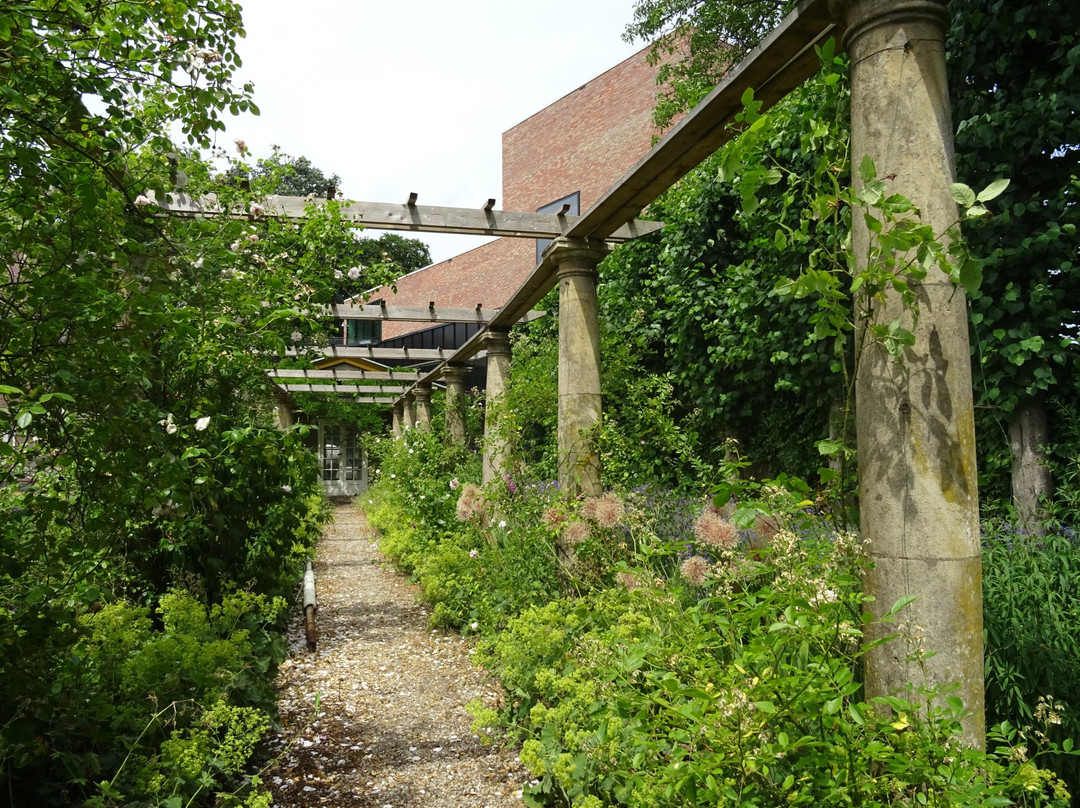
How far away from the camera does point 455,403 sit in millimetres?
10859

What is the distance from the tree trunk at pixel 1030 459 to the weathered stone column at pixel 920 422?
8.61ft

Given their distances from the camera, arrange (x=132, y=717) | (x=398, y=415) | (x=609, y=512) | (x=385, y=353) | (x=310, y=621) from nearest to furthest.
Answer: (x=132, y=717) < (x=609, y=512) < (x=310, y=621) < (x=385, y=353) < (x=398, y=415)

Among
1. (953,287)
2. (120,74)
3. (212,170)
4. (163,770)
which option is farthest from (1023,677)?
(212,170)

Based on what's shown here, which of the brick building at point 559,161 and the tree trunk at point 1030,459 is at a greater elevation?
the brick building at point 559,161

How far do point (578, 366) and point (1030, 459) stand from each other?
2730mm

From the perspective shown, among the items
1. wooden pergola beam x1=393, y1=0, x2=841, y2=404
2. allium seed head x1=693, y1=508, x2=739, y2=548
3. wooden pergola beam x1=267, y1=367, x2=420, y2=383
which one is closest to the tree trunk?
allium seed head x1=693, y1=508, x2=739, y2=548

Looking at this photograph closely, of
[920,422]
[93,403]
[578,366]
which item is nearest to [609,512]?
[578,366]

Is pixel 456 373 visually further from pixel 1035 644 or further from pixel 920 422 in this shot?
pixel 920 422

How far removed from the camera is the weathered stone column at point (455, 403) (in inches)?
423

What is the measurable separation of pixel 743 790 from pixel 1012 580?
159 cm

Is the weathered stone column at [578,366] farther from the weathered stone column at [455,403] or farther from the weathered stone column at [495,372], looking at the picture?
the weathered stone column at [455,403]

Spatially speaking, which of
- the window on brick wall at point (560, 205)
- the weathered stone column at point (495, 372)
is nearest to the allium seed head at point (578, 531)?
the weathered stone column at point (495, 372)

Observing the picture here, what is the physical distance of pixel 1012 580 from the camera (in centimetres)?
271

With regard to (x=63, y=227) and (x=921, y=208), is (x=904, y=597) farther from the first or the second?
(x=63, y=227)
